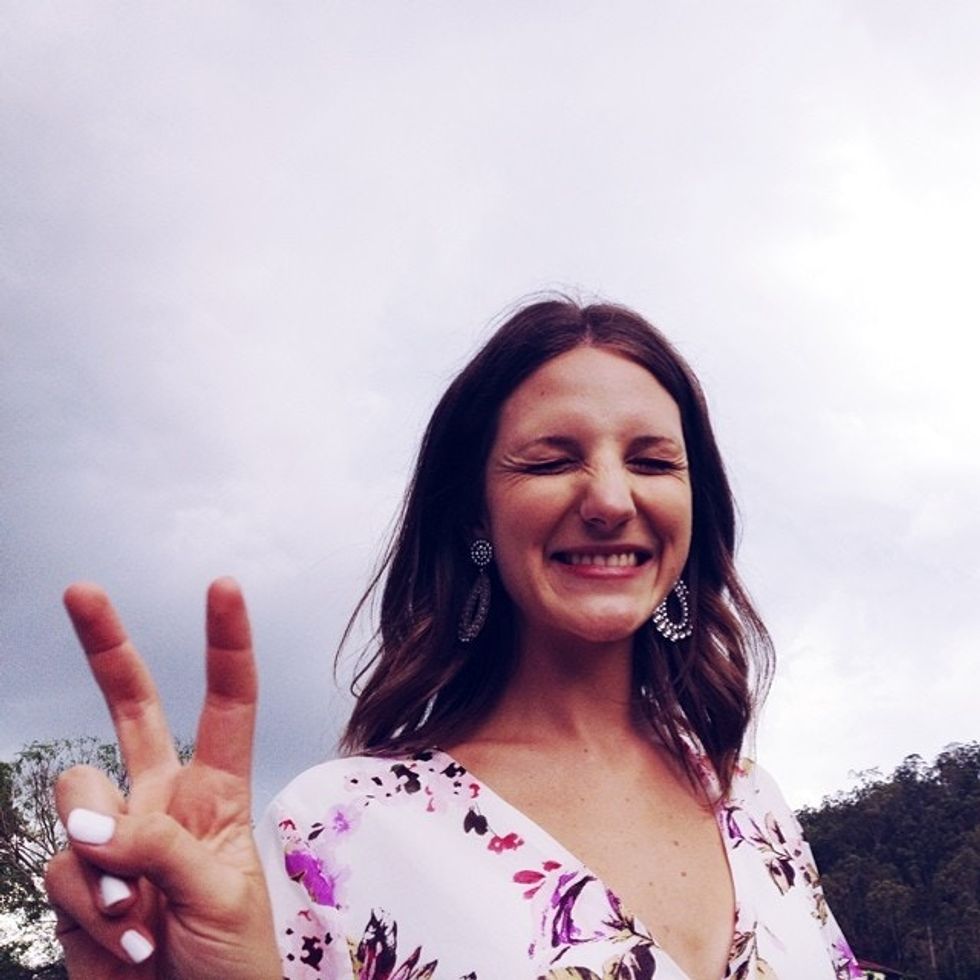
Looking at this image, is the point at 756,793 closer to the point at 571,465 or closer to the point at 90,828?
the point at 571,465

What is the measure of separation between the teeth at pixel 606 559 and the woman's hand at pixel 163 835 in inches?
36.9

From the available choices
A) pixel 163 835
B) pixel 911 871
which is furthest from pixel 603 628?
pixel 911 871

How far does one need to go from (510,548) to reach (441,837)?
621 millimetres

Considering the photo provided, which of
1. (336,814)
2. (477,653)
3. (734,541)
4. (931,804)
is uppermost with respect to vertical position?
(931,804)

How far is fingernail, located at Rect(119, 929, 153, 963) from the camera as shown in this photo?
5.15ft

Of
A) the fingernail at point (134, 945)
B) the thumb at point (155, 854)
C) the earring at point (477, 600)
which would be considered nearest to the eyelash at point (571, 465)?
the earring at point (477, 600)

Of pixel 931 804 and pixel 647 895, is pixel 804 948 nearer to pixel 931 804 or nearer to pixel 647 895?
pixel 647 895

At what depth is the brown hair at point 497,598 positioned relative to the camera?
2689 mm

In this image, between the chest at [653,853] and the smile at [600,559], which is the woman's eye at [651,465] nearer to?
the smile at [600,559]

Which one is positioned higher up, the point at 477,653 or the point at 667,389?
the point at 667,389

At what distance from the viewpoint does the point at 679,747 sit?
277 cm

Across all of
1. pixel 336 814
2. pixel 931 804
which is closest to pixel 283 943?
pixel 336 814

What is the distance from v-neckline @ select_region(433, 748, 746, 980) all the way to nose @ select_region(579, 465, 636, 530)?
591mm

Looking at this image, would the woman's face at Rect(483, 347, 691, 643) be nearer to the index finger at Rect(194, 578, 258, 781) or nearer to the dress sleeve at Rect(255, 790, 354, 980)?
the dress sleeve at Rect(255, 790, 354, 980)
